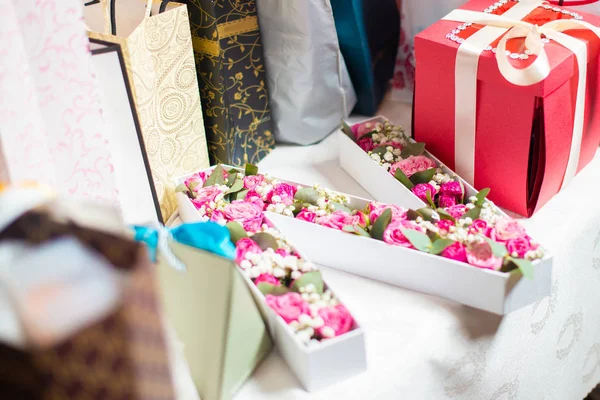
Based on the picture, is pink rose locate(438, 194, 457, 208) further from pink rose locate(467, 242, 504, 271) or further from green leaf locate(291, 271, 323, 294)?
green leaf locate(291, 271, 323, 294)

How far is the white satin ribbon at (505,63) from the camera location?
73 centimetres

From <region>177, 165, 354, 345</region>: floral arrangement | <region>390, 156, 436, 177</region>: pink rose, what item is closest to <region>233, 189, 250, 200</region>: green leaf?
<region>177, 165, 354, 345</region>: floral arrangement

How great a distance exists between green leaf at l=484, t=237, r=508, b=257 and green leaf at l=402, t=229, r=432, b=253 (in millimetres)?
67

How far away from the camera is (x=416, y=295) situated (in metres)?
0.71

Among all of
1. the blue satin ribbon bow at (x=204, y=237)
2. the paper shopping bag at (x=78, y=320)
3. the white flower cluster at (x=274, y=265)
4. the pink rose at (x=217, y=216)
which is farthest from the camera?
the pink rose at (x=217, y=216)

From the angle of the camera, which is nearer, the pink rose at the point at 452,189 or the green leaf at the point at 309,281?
the green leaf at the point at 309,281

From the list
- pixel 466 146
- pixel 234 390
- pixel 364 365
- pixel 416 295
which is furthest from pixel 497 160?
pixel 234 390

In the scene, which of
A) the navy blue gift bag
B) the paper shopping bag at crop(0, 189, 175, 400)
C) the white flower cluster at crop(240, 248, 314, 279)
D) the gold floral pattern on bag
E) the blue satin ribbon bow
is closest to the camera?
the paper shopping bag at crop(0, 189, 175, 400)

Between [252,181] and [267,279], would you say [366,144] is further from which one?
[267,279]

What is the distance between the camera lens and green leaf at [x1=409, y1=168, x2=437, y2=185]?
2.69 feet

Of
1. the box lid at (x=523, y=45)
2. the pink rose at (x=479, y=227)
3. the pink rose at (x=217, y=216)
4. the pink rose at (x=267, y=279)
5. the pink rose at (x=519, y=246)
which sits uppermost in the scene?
the box lid at (x=523, y=45)

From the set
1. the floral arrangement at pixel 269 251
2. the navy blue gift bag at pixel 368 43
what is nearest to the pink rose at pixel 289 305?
the floral arrangement at pixel 269 251

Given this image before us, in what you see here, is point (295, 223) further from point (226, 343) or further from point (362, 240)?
point (226, 343)

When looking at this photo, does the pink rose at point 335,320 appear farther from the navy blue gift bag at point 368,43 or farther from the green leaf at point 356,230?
the navy blue gift bag at point 368,43
